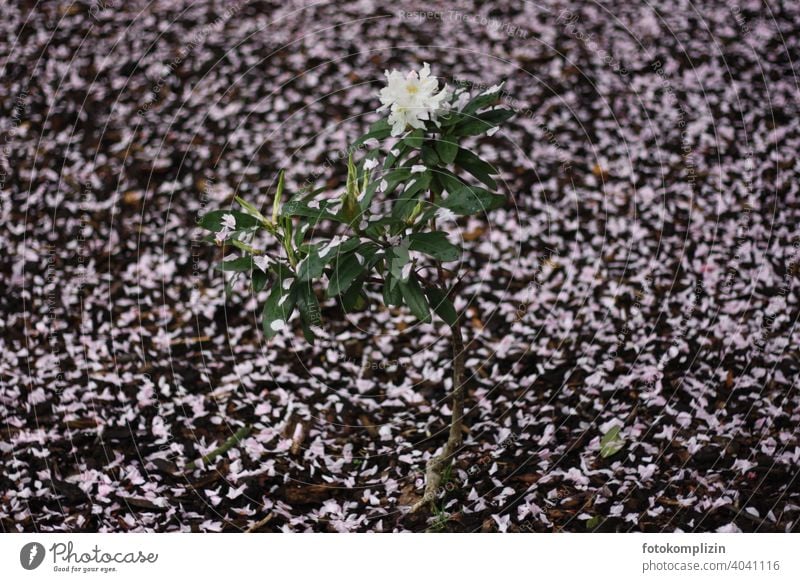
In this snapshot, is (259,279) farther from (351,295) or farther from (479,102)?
(479,102)

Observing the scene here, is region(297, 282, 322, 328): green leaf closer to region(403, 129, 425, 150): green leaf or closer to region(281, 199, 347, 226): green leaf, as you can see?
region(281, 199, 347, 226): green leaf

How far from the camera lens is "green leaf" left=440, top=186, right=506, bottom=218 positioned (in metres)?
1.27

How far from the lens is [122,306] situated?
2182 millimetres

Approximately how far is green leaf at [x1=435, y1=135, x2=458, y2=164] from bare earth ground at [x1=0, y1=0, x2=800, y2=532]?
67cm

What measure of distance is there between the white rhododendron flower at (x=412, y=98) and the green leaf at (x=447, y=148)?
0.04m

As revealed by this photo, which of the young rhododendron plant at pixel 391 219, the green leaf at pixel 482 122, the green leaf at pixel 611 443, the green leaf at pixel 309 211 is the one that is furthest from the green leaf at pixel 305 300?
the green leaf at pixel 611 443

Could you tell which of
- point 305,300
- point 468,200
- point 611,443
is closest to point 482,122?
point 468,200

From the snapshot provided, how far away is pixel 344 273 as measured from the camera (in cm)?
128

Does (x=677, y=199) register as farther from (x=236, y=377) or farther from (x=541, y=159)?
(x=236, y=377)

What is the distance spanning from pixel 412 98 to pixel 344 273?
0.29 metres

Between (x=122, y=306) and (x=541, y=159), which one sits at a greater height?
(x=541, y=159)

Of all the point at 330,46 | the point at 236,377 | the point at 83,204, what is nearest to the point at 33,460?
the point at 236,377

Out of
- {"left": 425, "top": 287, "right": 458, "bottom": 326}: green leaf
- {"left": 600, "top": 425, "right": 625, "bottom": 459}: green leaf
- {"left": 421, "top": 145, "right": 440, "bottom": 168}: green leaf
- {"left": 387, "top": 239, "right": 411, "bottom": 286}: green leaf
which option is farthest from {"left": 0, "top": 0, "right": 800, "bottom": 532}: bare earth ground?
{"left": 421, "top": 145, "right": 440, "bottom": 168}: green leaf
